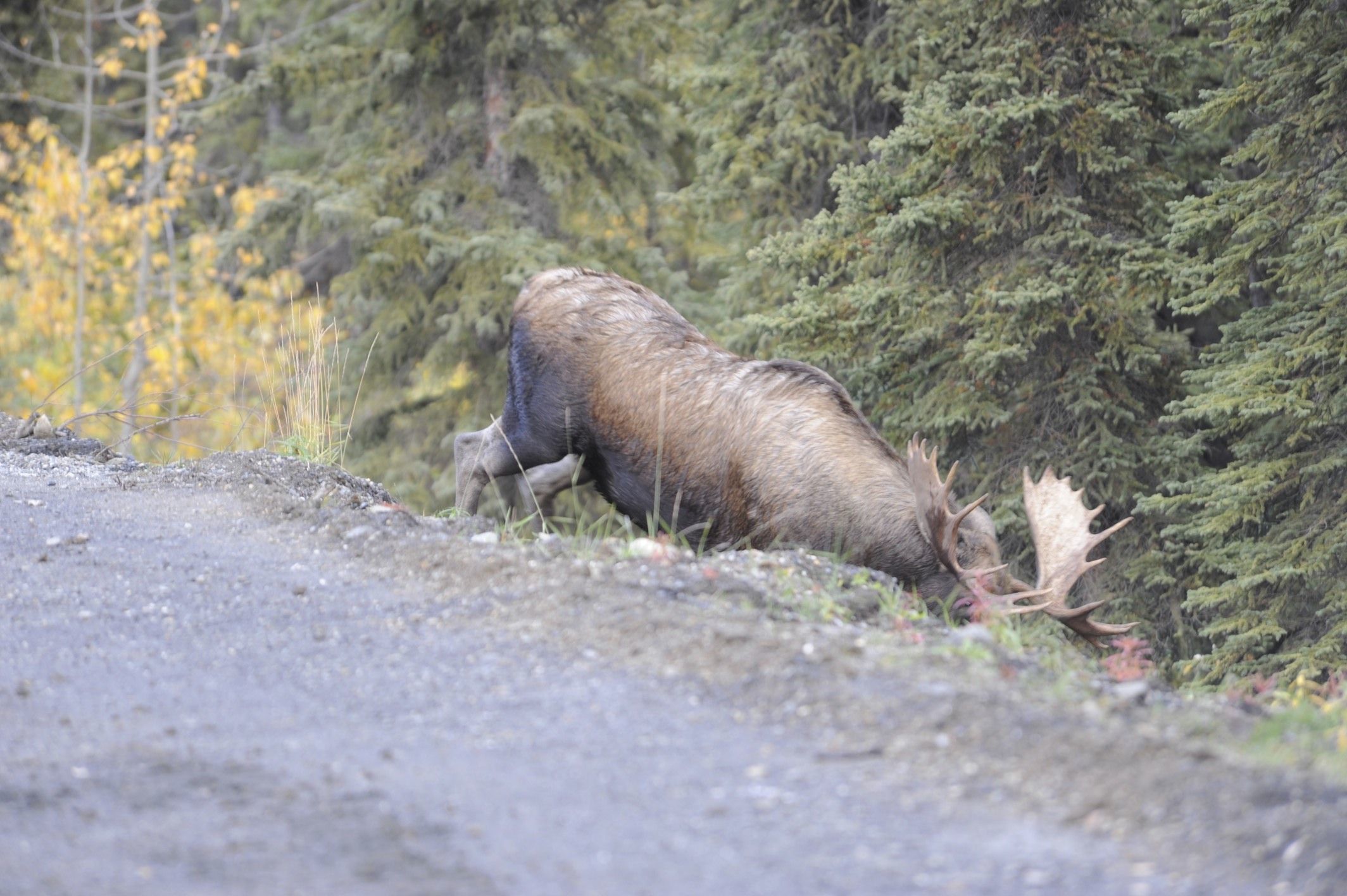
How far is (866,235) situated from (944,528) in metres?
3.75

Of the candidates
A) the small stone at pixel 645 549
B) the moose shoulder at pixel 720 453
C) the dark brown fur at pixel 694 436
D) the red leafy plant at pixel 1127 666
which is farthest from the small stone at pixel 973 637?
the dark brown fur at pixel 694 436

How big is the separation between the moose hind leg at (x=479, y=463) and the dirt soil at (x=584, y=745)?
2.57m

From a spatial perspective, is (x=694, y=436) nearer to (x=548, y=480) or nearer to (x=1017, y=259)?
(x=548, y=480)

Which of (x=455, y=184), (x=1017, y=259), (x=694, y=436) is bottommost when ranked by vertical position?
(x=694, y=436)

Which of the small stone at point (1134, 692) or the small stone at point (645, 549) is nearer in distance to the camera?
the small stone at point (1134, 692)

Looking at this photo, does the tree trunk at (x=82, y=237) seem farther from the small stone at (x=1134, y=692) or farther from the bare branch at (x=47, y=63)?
the small stone at (x=1134, y=692)

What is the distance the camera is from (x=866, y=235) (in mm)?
9875

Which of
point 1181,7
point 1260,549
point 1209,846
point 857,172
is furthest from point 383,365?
point 1209,846

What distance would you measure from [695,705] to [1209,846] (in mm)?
1422

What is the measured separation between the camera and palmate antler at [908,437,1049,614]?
6.46 metres

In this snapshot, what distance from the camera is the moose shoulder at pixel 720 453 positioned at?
22.5ft

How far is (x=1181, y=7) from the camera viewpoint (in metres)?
10.4

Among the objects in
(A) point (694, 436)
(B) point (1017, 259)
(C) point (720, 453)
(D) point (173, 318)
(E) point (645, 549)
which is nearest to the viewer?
(E) point (645, 549)

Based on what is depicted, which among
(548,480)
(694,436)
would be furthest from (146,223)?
(694,436)
